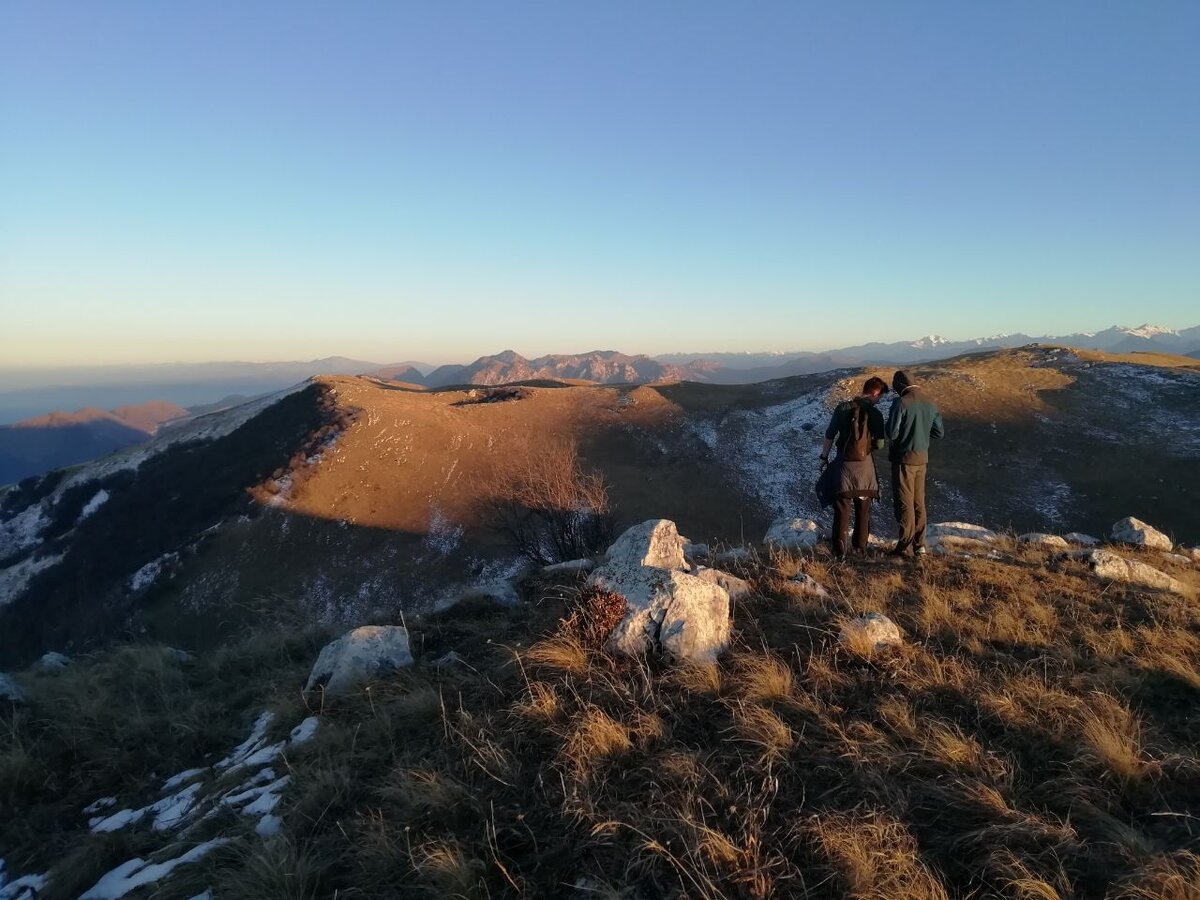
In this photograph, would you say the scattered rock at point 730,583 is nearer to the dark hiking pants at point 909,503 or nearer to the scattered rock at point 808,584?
the scattered rock at point 808,584

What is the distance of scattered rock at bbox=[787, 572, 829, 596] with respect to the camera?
6.27 metres

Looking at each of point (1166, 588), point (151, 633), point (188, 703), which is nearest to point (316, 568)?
point (151, 633)

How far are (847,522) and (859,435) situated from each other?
1.24 meters

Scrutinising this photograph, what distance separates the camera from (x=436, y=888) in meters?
2.84

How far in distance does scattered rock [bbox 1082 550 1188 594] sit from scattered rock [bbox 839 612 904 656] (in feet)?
15.2

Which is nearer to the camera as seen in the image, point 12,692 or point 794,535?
point 12,692

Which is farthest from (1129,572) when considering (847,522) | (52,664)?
(52,664)

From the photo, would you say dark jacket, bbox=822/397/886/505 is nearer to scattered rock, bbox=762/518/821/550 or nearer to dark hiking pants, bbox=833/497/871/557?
dark hiking pants, bbox=833/497/871/557

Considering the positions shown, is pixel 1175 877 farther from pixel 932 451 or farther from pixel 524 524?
pixel 932 451

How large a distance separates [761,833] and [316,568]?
31853 millimetres

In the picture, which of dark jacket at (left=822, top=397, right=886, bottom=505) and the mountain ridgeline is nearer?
dark jacket at (left=822, top=397, right=886, bottom=505)

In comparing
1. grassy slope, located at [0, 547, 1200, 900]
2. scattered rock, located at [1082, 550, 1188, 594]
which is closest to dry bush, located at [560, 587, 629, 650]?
grassy slope, located at [0, 547, 1200, 900]

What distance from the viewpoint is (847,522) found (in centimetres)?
797

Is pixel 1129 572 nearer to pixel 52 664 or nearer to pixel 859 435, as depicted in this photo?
pixel 859 435
